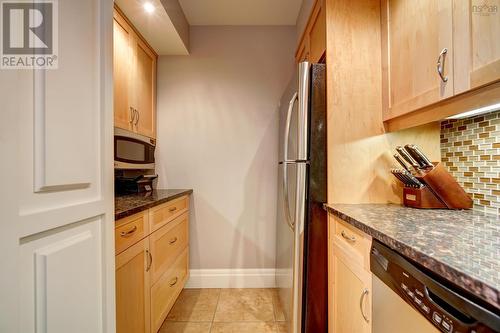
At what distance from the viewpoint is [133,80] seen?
1.95 m

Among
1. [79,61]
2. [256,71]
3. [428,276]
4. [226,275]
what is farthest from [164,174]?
[428,276]

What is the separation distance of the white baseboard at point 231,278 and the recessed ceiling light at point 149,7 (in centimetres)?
226

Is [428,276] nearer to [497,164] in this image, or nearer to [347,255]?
[347,255]

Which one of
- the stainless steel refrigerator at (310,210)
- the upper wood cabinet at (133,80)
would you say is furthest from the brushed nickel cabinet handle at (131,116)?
the stainless steel refrigerator at (310,210)

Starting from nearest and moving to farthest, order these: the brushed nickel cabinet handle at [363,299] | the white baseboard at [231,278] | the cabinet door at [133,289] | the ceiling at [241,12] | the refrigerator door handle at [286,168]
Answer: the brushed nickel cabinet handle at [363,299], the cabinet door at [133,289], the refrigerator door handle at [286,168], the ceiling at [241,12], the white baseboard at [231,278]

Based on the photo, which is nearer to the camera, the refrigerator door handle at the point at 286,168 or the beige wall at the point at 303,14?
the refrigerator door handle at the point at 286,168

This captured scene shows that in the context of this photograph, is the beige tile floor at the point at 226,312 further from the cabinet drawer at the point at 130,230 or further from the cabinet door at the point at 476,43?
the cabinet door at the point at 476,43

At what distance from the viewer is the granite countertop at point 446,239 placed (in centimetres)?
45

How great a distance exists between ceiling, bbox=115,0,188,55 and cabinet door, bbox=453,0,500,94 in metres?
1.72

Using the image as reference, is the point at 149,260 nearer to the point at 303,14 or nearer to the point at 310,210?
the point at 310,210

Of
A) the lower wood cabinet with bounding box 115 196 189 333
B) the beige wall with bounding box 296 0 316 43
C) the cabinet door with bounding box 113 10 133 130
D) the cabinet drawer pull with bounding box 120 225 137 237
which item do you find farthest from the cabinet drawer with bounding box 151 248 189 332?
the beige wall with bounding box 296 0 316 43

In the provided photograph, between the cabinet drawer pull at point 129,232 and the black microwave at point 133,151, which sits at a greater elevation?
the black microwave at point 133,151

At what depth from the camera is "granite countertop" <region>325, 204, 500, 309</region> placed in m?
0.45

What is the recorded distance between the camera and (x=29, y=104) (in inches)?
22.8
